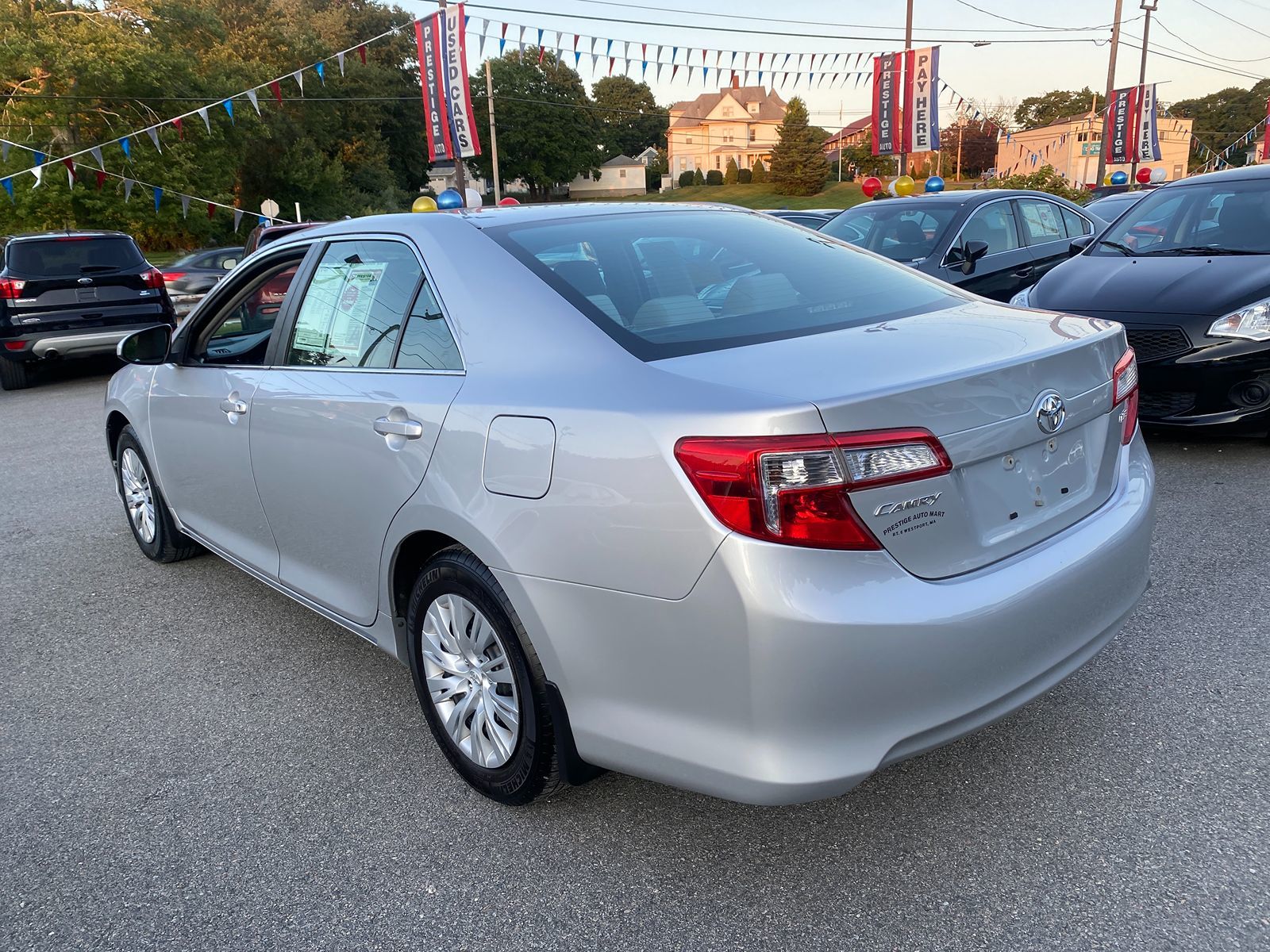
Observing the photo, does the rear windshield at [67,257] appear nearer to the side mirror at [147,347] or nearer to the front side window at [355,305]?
the side mirror at [147,347]

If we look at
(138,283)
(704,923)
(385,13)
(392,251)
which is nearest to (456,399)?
(392,251)

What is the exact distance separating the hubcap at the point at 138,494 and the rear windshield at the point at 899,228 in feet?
19.5

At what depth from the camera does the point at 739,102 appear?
109688mm

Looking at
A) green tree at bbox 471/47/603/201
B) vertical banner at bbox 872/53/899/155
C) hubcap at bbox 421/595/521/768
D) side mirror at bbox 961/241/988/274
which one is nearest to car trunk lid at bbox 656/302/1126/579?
hubcap at bbox 421/595/521/768

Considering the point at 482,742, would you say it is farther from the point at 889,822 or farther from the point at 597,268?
the point at 597,268

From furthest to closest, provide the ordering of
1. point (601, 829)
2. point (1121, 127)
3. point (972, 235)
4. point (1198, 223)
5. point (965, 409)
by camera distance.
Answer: point (1121, 127), point (972, 235), point (1198, 223), point (601, 829), point (965, 409)

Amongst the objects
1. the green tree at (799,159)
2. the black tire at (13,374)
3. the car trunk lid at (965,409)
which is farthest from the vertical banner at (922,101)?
the green tree at (799,159)

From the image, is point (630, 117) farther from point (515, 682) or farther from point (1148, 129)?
point (515, 682)

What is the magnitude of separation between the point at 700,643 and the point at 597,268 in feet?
3.90

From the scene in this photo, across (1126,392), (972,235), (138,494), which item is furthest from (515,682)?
(972,235)

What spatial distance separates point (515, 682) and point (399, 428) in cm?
78

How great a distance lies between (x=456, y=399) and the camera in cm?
254

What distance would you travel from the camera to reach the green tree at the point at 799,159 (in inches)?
3145

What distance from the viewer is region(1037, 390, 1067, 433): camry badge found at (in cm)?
226
